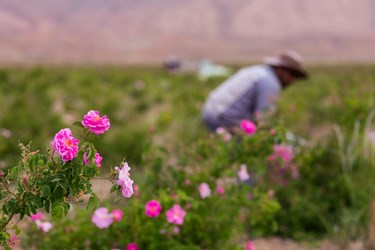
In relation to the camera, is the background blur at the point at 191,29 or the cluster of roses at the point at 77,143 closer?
the cluster of roses at the point at 77,143

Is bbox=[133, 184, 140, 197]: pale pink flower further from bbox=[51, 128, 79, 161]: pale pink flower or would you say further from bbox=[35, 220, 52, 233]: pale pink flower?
bbox=[51, 128, 79, 161]: pale pink flower

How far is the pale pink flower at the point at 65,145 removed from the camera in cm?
137

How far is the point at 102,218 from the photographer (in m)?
2.53

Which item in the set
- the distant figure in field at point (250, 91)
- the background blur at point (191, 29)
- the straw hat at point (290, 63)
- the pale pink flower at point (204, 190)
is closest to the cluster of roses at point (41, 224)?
the pale pink flower at point (204, 190)

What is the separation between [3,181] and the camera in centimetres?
148

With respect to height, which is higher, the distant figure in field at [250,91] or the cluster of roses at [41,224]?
the distant figure in field at [250,91]

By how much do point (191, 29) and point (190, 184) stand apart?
105698mm

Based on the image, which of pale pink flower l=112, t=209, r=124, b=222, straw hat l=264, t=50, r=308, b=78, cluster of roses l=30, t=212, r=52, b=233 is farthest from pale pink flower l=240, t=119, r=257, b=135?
straw hat l=264, t=50, r=308, b=78

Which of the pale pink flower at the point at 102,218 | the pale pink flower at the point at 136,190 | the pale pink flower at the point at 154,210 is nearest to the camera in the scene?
the pale pink flower at the point at 154,210

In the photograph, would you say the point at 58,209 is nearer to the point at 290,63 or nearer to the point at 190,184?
the point at 190,184

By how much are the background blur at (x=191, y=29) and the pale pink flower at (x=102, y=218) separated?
83.2 metres

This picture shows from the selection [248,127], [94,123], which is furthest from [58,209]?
[248,127]

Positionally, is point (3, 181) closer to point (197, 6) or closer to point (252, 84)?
point (252, 84)

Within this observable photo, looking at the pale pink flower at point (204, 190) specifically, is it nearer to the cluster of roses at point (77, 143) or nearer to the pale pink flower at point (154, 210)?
the pale pink flower at point (154, 210)
